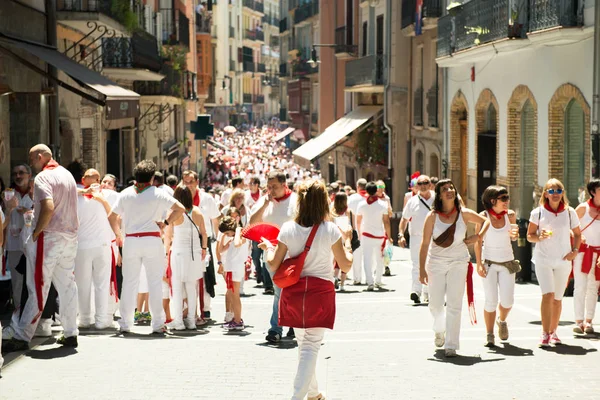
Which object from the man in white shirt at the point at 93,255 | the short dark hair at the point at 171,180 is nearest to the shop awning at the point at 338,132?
the short dark hair at the point at 171,180

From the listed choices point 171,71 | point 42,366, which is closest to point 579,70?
point 42,366

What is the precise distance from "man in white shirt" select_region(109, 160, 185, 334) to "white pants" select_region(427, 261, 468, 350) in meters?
2.60

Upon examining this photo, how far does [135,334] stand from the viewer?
12039 mm

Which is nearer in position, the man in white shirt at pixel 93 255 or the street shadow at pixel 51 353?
the street shadow at pixel 51 353

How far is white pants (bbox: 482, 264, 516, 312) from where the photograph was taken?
1165 cm

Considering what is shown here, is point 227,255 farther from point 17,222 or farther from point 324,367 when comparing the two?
point 324,367

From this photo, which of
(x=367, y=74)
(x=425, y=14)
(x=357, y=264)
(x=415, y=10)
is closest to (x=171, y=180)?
(x=357, y=264)

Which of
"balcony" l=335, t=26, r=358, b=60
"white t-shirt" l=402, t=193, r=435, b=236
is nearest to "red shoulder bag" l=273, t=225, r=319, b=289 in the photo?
"white t-shirt" l=402, t=193, r=435, b=236

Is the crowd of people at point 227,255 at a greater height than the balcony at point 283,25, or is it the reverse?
the balcony at point 283,25

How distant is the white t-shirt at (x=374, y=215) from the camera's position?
1808cm

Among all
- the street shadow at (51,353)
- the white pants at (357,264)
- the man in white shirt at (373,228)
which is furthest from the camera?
the white pants at (357,264)

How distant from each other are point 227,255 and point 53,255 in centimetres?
309

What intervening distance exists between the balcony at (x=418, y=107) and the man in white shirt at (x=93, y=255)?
2349 centimetres

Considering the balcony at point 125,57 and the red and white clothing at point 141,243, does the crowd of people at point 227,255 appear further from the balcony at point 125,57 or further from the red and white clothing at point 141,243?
the balcony at point 125,57
